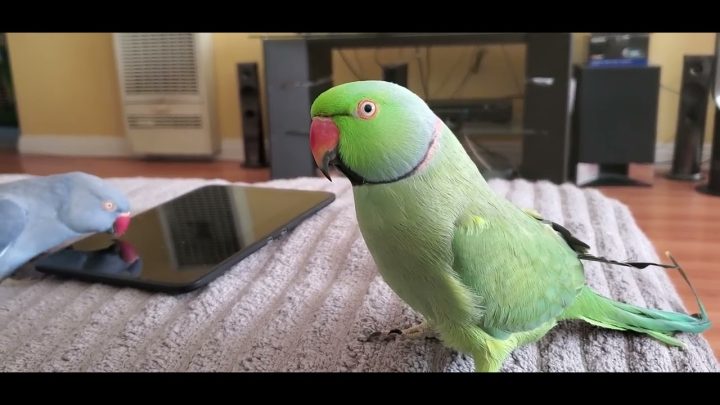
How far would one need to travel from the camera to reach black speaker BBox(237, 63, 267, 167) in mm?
2217

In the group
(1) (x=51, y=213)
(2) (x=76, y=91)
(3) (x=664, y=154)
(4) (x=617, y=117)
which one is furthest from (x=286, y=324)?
(2) (x=76, y=91)

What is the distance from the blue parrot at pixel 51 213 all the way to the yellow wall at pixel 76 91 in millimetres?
1199

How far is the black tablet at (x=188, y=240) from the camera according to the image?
2.38 feet

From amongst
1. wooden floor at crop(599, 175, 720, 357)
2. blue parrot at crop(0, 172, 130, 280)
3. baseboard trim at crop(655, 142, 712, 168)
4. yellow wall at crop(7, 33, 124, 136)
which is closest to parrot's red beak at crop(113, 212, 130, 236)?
blue parrot at crop(0, 172, 130, 280)

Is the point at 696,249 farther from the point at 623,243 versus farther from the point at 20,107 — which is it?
the point at 20,107

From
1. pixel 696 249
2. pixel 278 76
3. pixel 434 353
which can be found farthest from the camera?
pixel 278 76

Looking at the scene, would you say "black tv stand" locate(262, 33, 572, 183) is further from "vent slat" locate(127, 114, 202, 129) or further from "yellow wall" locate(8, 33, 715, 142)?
"vent slat" locate(127, 114, 202, 129)

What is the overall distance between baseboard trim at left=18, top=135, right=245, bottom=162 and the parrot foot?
932 millimetres

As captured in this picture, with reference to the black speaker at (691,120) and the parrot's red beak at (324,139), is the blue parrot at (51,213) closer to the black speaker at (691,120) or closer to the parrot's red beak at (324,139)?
the parrot's red beak at (324,139)

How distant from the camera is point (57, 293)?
0.71 metres

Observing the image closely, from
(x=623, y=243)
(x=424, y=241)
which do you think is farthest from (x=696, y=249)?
(x=424, y=241)

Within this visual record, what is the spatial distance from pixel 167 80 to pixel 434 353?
2017 millimetres
